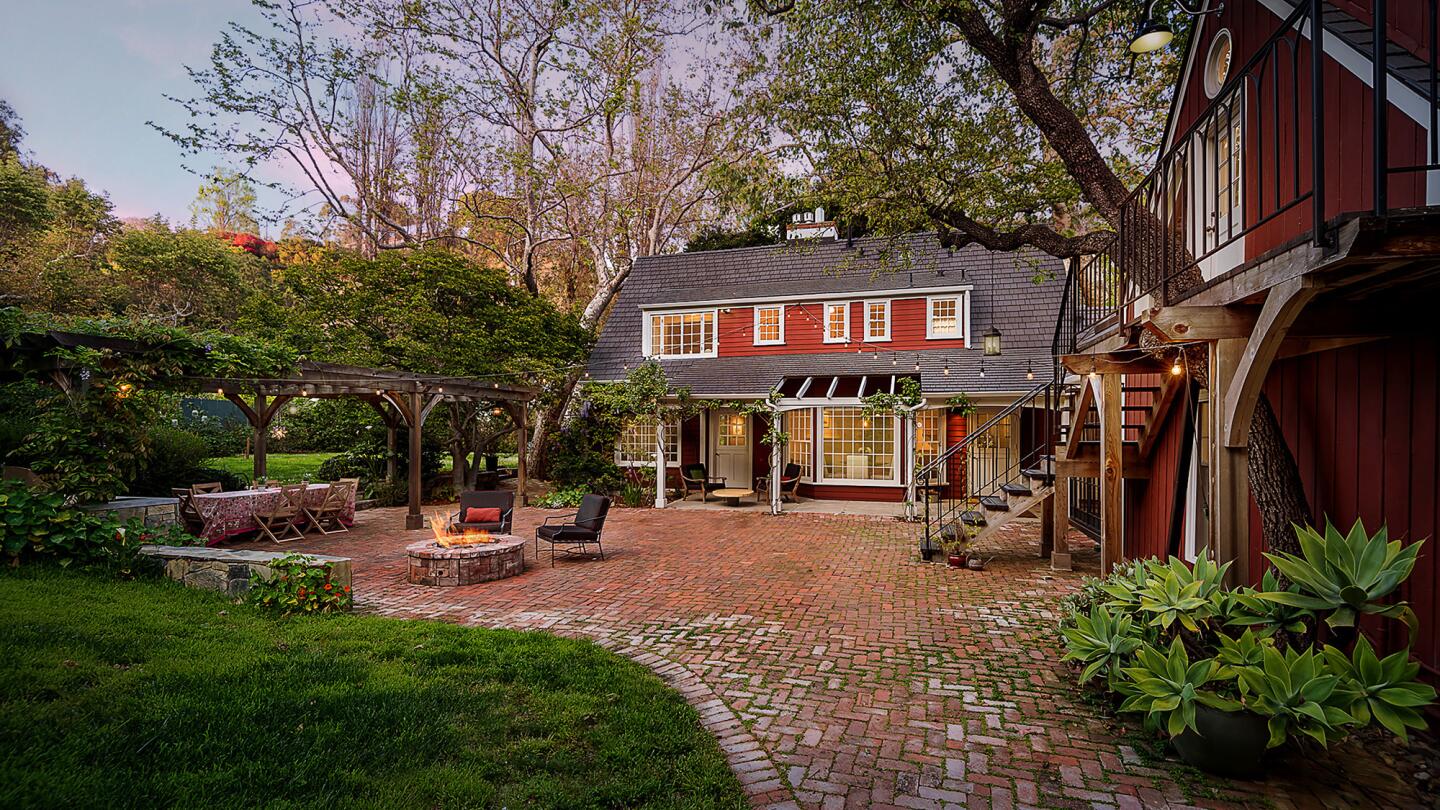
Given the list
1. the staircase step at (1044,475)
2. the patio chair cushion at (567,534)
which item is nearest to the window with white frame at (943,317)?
the staircase step at (1044,475)

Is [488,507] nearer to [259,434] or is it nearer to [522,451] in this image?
[259,434]

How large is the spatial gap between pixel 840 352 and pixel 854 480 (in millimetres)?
3274

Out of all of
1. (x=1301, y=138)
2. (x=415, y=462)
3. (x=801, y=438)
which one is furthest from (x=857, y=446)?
(x=1301, y=138)

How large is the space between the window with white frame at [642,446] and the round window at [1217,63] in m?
13.0

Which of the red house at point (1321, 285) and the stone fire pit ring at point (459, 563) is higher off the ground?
the red house at point (1321, 285)

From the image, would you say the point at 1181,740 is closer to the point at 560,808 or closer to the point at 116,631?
the point at 560,808

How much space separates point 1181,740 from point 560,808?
3.37 m

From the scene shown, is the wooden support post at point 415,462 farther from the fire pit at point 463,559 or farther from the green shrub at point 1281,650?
the green shrub at point 1281,650

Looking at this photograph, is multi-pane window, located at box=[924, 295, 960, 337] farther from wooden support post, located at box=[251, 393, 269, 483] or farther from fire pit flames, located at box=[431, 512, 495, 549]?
wooden support post, located at box=[251, 393, 269, 483]

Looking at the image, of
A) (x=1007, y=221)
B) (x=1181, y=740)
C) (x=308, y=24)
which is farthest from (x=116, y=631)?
(x=308, y=24)

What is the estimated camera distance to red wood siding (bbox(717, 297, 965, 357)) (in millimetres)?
15023

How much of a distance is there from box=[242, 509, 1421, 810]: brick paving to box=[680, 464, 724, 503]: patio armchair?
18.6 ft

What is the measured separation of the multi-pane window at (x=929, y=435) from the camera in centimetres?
1464

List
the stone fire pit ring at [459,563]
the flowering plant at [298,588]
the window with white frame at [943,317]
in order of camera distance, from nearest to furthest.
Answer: the flowering plant at [298,588] → the stone fire pit ring at [459,563] → the window with white frame at [943,317]
